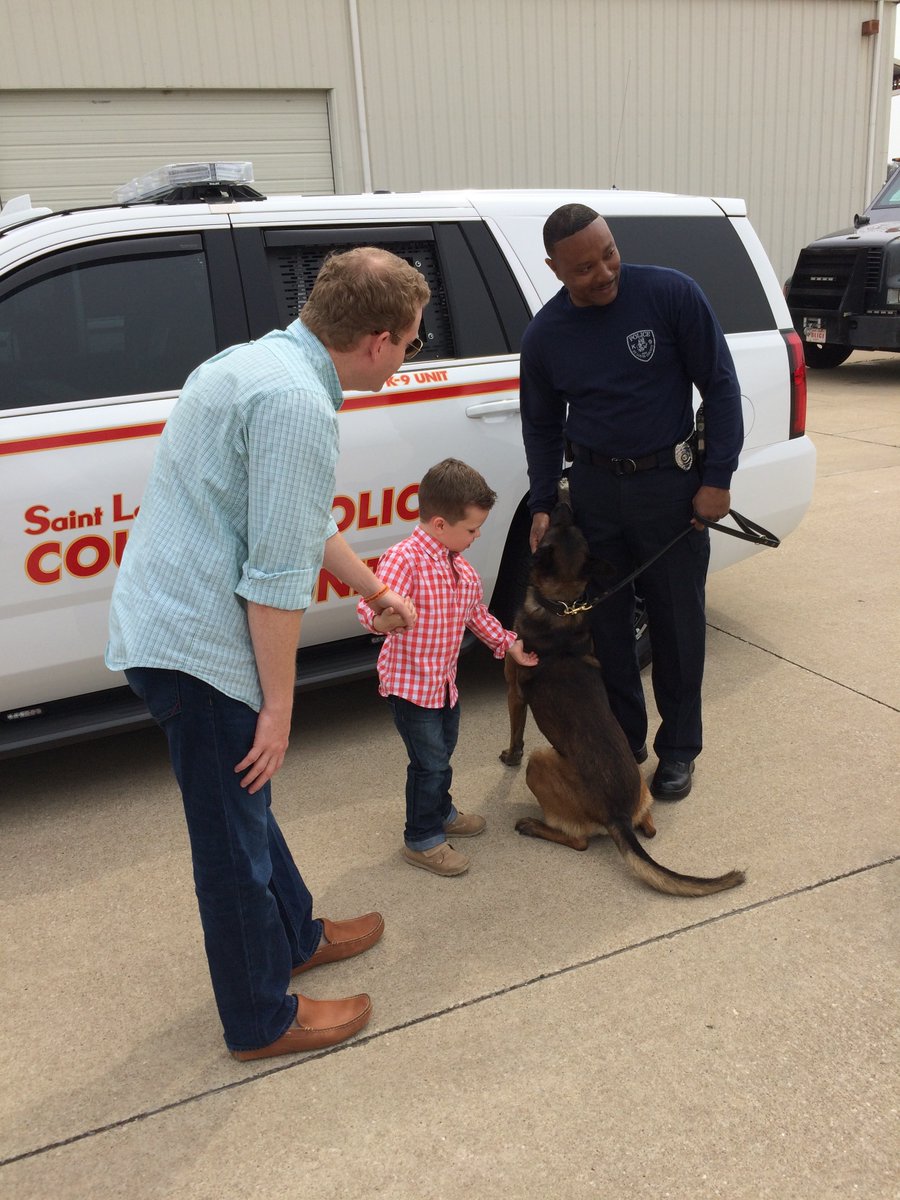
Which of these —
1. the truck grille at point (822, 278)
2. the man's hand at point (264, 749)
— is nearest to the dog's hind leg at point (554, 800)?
the man's hand at point (264, 749)

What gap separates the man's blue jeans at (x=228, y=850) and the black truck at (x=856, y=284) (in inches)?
440

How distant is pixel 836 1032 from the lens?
93.0 inches

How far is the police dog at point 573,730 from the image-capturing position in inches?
116

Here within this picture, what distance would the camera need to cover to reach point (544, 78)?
12.9 metres

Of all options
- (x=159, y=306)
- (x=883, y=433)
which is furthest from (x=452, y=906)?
(x=883, y=433)

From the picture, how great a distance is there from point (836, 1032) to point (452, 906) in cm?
108

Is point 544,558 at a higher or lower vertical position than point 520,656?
higher

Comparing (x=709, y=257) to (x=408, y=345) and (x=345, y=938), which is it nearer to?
(x=408, y=345)

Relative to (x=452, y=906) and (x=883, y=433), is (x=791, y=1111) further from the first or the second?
(x=883, y=433)

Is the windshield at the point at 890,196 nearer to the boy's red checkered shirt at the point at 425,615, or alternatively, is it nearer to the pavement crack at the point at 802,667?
the pavement crack at the point at 802,667

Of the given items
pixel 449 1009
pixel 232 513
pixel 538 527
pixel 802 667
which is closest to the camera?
pixel 232 513

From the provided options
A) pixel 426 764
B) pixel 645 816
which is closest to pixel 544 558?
pixel 426 764

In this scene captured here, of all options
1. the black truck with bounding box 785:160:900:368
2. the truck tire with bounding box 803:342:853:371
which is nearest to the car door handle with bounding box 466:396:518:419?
the black truck with bounding box 785:160:900:368

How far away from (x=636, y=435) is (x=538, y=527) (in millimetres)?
513
